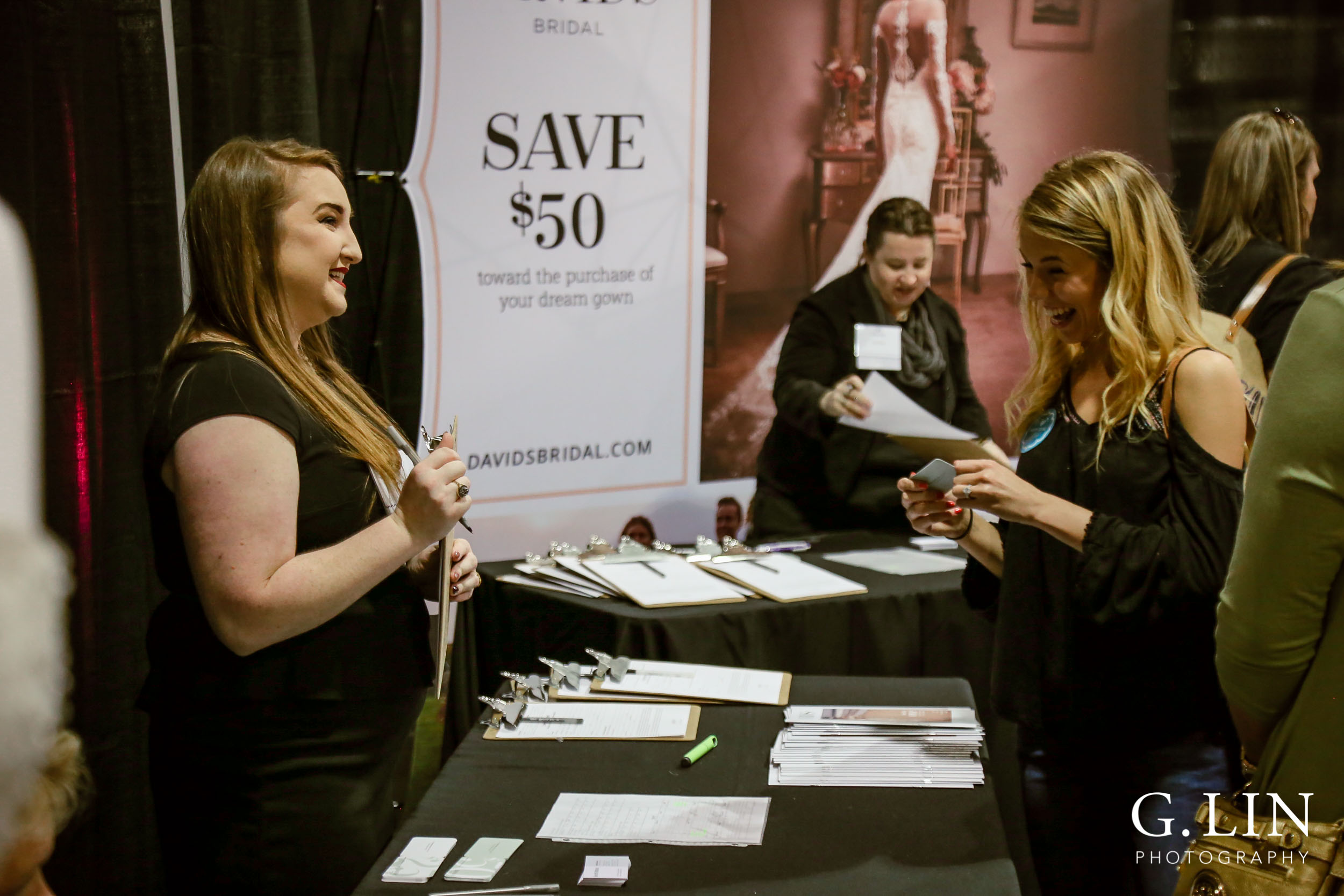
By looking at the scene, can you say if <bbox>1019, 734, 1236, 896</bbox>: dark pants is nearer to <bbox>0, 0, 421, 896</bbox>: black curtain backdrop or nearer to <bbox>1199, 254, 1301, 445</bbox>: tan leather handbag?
<bbox>1199, 254, 1301, 445</bbox>: tan leather handbag

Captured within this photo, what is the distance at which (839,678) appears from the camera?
1918mm

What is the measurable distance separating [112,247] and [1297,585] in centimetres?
236

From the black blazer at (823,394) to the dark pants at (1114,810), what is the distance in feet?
6.70

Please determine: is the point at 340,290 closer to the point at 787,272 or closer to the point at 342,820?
the point at 342,820

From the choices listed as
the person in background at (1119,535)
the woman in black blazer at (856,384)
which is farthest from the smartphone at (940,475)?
the woman in black blazer at (856,384)

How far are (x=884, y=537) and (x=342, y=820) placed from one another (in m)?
2.26

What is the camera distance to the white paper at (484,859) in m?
1.21

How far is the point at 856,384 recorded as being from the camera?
144 inches

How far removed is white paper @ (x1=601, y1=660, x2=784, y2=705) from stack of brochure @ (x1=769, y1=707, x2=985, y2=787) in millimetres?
119

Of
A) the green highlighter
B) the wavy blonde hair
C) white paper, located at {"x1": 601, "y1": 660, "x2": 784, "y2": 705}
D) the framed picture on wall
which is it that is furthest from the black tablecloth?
the framed picture on wall

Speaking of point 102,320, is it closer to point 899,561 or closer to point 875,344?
point 899,561

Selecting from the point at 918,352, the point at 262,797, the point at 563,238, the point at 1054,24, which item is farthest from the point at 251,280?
the point at 1054,24

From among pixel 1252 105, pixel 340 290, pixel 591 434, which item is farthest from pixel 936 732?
pixel 1252 105

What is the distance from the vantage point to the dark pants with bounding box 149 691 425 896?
4.71 ft
